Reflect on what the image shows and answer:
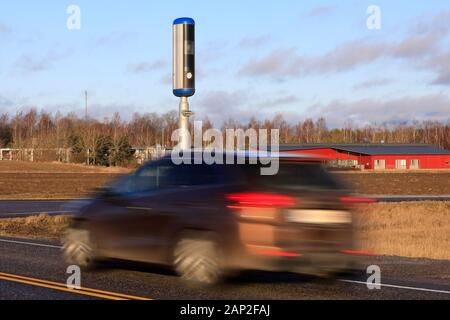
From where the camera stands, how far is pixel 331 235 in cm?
1015

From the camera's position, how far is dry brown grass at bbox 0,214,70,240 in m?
19.3

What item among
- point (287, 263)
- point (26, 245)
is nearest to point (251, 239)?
point (287, 263)

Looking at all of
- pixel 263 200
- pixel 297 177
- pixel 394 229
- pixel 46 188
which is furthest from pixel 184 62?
pixel 46 188

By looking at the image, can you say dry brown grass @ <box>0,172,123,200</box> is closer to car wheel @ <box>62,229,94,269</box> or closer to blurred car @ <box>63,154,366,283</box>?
car wheel @ <box>62,229,94,269</box>

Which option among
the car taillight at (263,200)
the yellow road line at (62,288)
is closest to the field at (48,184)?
the yellow road line at (62,288)

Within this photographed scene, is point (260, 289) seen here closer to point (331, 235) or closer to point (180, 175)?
point (331, 235)

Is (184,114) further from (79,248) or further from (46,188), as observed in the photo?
(46,188)

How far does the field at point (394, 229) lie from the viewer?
1817 cm

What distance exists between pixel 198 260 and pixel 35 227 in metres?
12.6

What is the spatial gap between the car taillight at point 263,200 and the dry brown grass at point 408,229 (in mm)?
1363

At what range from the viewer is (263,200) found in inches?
383

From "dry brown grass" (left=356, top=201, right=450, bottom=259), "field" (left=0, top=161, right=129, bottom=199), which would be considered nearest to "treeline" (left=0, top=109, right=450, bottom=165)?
"field" (left=0, top=161, right=129, bottom=199)

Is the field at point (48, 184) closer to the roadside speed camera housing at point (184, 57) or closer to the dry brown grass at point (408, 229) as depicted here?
the roadside speed camera housing at point (184, 57)

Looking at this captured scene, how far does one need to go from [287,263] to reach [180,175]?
7.38 feet
